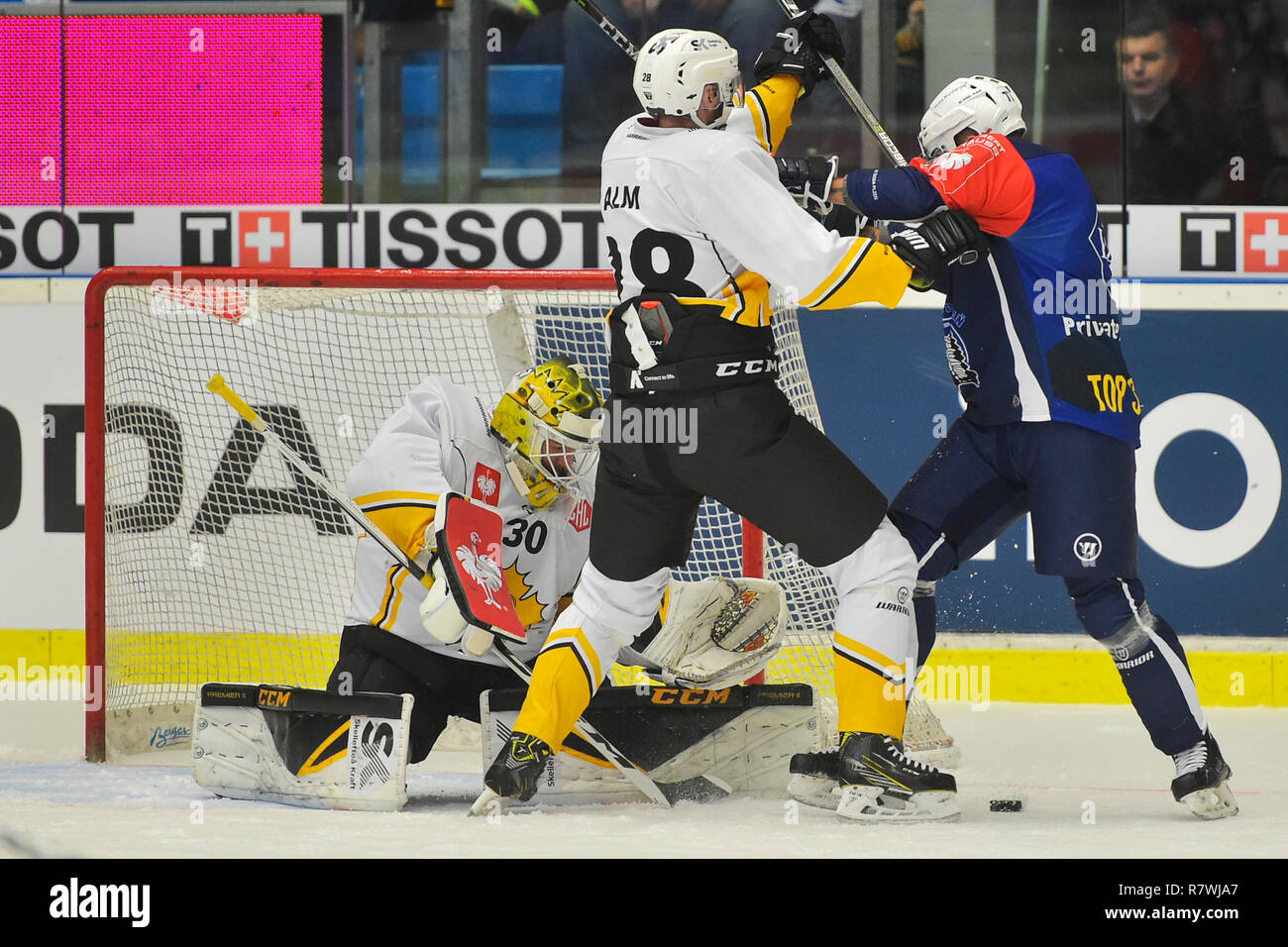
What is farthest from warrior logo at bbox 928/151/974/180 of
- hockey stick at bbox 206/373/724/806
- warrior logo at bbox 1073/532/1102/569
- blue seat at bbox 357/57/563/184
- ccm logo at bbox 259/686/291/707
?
blue seat at bbox 357/57/563/184

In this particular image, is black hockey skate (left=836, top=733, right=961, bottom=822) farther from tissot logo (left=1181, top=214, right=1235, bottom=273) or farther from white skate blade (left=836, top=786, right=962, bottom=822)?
tissot logo (left=1181, top=214, right=1235, bottom=273)

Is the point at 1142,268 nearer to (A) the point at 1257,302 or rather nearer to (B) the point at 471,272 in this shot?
(A) the point at 1257,302

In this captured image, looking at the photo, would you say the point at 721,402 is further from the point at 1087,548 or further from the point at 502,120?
the point at 502,120

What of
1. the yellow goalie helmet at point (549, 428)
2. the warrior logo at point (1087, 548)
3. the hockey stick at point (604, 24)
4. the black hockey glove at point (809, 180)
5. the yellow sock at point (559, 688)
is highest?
the hockey stick at point (604, 24)

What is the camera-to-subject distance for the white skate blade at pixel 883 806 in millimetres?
2744

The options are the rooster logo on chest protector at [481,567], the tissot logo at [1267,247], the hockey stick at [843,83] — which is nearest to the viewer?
the rooster logo on chest protector at [481,567]

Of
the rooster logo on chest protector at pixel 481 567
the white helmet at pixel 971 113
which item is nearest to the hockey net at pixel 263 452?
the white helmet at pixel 971 113

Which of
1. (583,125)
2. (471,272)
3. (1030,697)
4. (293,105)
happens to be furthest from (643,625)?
(293,105)

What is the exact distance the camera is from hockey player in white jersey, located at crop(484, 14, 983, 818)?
2695 millimetres

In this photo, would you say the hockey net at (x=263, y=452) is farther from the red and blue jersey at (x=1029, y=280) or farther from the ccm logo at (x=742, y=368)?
the ccm logo at (x=742, y=368)

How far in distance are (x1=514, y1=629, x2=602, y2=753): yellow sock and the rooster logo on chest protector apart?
15 centimetres

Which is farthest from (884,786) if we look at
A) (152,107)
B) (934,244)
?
(152,107)

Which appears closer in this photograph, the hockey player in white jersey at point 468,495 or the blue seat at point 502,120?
the hockey player in white jersey at point 468,495

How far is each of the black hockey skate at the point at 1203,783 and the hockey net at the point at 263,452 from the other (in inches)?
33.2
